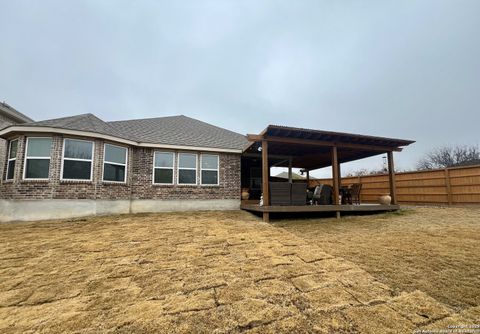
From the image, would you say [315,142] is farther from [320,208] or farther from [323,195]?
[320,208]

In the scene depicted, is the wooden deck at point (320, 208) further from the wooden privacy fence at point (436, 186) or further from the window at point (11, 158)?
the window at point (11, 158)

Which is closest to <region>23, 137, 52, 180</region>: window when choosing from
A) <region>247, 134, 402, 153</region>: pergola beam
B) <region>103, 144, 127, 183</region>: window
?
<region>103, 144, 127, 183</region>: window

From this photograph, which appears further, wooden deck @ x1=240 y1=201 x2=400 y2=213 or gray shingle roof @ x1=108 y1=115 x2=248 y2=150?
gray shingle roof @ x1=108 y1=115 x2=248 y2=150

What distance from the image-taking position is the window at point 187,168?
10.1 meters

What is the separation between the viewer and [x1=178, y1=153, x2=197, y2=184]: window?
10086 millimetres

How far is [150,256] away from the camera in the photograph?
3951 millimetres

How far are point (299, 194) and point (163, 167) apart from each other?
6.24 m

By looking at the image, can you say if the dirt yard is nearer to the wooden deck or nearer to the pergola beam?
the wooden deck

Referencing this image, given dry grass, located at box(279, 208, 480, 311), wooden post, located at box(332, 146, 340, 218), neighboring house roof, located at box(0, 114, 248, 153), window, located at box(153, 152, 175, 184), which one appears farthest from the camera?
window, located at box(153, 152, 175, 184)

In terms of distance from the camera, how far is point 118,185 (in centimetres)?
883

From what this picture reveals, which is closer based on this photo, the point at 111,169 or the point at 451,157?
the point at 111,169

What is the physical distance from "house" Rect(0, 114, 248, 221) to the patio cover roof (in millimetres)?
2318

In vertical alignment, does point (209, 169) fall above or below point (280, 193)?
above

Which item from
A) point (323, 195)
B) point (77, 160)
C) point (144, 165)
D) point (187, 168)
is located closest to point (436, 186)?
point (323, 195)
